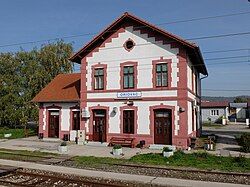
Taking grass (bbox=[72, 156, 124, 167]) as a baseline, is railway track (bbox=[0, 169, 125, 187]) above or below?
below

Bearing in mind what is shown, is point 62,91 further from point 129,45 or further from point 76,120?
point 129,45

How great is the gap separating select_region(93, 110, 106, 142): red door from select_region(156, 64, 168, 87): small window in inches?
203

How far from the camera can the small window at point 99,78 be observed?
24328 mm

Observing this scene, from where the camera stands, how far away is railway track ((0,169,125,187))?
39.2 feet

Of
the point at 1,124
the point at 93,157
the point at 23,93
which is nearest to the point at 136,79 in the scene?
the point at 93,157

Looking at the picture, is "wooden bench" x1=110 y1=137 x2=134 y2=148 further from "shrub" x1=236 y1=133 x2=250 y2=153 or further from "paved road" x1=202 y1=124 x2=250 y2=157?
"shrub" x1=236 y1=133 x2=250 y2=153

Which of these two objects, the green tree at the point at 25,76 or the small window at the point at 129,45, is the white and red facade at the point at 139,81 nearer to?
the small window at the point at 129,45

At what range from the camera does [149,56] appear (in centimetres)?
2238

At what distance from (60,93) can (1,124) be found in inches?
669

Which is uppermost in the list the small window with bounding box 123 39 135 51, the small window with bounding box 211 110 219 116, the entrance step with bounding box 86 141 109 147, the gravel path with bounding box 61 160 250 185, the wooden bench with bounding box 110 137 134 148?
the small window with bounding box 123 39 135 51

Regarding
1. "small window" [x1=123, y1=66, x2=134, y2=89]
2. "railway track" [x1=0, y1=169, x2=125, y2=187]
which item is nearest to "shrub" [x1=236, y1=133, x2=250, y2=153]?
"small window" [x1=123, y1=66, x2=134, y2=89]

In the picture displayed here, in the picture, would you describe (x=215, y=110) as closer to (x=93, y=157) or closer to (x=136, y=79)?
(x=136, y=79)

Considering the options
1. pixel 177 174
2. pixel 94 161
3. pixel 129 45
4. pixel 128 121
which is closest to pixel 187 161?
pixel 177 174

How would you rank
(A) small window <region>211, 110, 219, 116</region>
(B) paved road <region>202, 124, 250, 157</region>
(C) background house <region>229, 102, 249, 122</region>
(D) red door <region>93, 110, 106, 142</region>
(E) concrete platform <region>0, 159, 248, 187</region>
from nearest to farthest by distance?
(E) concrete platform <region>0, 159, 248, 187</region>
(B) paved road <region>202, 124, 250, 157</region>
(D) red door <region>93, 110, 106, 142</region>
(A) small window <region>211, 110, 219, 116</region>
(C) background house <region>229, 102, 249, 122</region>
